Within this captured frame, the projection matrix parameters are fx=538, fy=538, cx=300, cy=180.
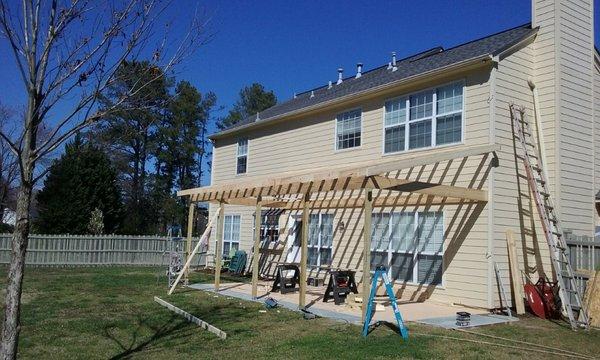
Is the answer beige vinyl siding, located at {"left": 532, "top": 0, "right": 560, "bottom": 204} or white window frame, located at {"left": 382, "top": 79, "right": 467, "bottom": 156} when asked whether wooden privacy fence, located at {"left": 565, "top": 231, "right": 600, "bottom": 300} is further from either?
white window frame, located at {"left": 382, "top": 79, "right": 467, "bottom": 156}

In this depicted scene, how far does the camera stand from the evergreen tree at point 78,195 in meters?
25.0

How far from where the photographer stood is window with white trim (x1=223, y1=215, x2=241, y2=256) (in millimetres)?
19422

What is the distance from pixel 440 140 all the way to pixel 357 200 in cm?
275

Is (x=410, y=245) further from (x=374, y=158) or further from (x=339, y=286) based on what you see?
(x=374, y=158)

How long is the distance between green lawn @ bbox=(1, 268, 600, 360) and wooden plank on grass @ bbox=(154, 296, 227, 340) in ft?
0.44

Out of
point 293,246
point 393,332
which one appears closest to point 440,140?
point 393,332

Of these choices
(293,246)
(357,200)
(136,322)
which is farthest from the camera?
(293,246)

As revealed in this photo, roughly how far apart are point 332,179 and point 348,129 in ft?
17.5

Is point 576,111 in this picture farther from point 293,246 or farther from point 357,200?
point 293,246

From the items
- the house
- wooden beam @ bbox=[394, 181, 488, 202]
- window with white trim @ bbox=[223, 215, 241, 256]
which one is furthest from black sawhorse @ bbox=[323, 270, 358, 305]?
window with white trim @ bbox=[223, 215, 241, 256]

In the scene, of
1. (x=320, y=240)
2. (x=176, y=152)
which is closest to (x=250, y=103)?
(x=176, y=152)

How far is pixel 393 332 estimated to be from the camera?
823 cm

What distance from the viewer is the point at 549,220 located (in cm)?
1066

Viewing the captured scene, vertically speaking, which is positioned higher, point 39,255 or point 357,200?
point 357,200
